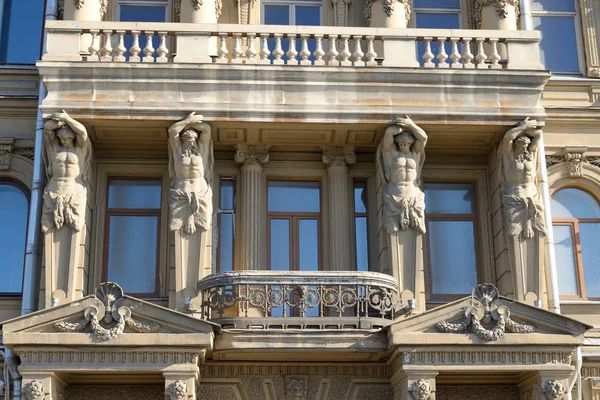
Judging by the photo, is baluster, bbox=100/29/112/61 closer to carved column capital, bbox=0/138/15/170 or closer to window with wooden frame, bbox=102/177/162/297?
window with wooden frame, bbox=102/177/162/297

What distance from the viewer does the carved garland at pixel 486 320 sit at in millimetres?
15422

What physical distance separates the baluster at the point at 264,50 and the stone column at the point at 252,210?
1525 millimetres

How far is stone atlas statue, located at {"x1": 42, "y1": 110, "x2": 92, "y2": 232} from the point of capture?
16.7m

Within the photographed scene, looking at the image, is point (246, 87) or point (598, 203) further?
point (598, 203)

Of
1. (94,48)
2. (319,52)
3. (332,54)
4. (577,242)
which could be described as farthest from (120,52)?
(577,242)

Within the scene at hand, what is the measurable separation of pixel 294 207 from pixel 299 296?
2730 millimetres

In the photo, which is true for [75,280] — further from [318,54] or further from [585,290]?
[585,290]

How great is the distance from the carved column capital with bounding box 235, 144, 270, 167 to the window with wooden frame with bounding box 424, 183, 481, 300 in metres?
2.95

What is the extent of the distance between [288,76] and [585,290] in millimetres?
6411

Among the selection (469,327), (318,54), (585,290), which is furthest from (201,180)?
(585,290)

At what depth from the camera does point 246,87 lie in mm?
17250

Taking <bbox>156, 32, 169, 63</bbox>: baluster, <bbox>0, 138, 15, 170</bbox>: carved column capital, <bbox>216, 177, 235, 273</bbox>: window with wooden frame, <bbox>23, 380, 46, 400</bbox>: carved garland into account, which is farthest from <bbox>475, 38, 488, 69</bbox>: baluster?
<bbox>23, 380, 46, 400</bbox>: carved garland

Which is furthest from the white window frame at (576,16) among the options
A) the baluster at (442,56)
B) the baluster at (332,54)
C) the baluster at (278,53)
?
the baluster at (278,53)

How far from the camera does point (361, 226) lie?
18297mm
